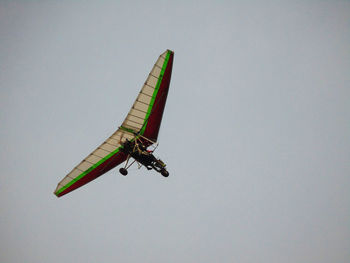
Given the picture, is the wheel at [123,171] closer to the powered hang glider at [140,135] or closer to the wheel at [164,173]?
the powered hang glider at [140,135]

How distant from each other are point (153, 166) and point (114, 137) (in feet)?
8.85

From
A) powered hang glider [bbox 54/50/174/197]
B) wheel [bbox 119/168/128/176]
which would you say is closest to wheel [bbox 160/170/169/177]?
powered hang glider [bbox 54/50/174/197]

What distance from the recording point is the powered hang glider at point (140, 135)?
686 inches

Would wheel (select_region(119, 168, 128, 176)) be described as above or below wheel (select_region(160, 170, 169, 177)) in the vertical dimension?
below

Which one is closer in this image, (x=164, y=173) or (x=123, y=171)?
(x=123, y=171)

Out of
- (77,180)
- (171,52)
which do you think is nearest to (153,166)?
(77,180)

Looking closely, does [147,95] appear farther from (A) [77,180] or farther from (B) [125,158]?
(A) [77,180]

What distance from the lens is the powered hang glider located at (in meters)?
17.4

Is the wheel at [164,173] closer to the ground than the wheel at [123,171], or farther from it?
farther from it

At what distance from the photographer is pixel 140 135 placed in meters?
17.8

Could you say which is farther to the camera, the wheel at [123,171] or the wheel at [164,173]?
the wheel at [164,173]

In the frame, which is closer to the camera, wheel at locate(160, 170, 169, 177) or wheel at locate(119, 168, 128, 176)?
wheel at locate(119, 168, 128, 176)

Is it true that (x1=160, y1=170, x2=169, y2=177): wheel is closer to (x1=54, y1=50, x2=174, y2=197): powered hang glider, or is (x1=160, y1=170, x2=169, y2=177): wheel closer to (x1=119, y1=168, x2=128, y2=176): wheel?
(x1=54, y1=50, x2=174, y2=197): powered hang glider

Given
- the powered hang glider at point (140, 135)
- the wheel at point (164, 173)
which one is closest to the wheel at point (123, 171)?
the powered hang glider at point (140, 135)
